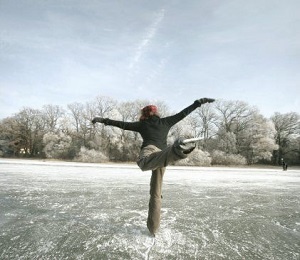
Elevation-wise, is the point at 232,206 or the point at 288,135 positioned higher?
the point at 288,135

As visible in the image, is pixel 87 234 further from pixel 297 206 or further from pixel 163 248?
pixel 297 206

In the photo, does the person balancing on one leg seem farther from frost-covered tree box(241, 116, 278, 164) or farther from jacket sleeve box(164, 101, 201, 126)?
frost-covered tree box(241, 116, 278, 164)

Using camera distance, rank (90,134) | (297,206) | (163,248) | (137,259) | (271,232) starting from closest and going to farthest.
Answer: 1. (137,259)
2. (163,248)
3. (271,232)
4. (297,206)
5. (90,134)

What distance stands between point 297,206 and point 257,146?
48.3m

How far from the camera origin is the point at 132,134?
51.7 m

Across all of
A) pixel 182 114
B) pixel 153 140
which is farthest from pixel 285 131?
pixel 153 140

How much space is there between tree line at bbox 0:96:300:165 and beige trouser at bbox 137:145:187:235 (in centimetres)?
4089

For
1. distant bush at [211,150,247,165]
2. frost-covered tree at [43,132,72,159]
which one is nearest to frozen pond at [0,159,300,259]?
distant bush at [211,150,247,165]

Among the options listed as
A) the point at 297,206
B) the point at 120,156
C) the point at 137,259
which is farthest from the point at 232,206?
the point at 120,156

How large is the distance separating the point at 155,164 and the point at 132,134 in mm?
48331

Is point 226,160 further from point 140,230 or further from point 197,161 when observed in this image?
point 140,230

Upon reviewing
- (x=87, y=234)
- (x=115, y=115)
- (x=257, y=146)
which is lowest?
(x=87, y=234)

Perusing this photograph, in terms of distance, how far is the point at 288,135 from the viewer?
58.2 metres

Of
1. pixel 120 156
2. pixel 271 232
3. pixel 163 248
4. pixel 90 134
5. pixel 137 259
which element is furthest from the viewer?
pixel 90 134
